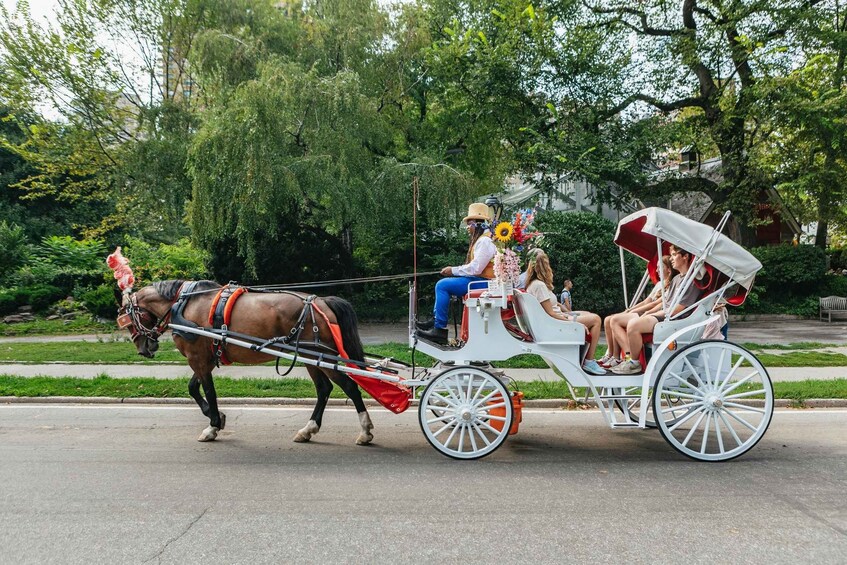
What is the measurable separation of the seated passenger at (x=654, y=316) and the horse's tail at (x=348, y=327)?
2716 mm

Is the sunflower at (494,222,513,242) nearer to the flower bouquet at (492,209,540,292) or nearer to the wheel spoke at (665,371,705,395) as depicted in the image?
the flower bouquet at (492,209,540,292)

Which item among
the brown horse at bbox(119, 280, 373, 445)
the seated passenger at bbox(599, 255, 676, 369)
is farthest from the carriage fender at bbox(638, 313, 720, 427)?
the brown horse at bbox(119, 280, 373, 445)

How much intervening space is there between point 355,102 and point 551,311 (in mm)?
10588

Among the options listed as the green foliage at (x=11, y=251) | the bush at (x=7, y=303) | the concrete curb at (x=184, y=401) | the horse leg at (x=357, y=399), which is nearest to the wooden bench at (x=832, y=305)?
the concrete curb at (x=184, y=401)

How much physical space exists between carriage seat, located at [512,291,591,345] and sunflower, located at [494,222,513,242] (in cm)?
58

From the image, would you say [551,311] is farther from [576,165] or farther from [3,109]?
[3,109]

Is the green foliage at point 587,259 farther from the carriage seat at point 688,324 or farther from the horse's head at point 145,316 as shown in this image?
the horse's head at point 145,316

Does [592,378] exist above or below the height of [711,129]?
below

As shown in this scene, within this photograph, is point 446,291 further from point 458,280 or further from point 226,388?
point 226,388

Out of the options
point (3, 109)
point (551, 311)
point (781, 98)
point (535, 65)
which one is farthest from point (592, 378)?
point (3, 109)

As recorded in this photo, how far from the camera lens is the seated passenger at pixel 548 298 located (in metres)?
6.20

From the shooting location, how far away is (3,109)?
25.5 meters

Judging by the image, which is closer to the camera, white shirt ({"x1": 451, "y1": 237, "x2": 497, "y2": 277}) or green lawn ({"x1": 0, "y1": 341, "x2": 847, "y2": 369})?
white shirt ({"x1": 451, "y1": 237, "x2": 497, "y2": 277})

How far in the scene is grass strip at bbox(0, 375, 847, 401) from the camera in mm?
8602
